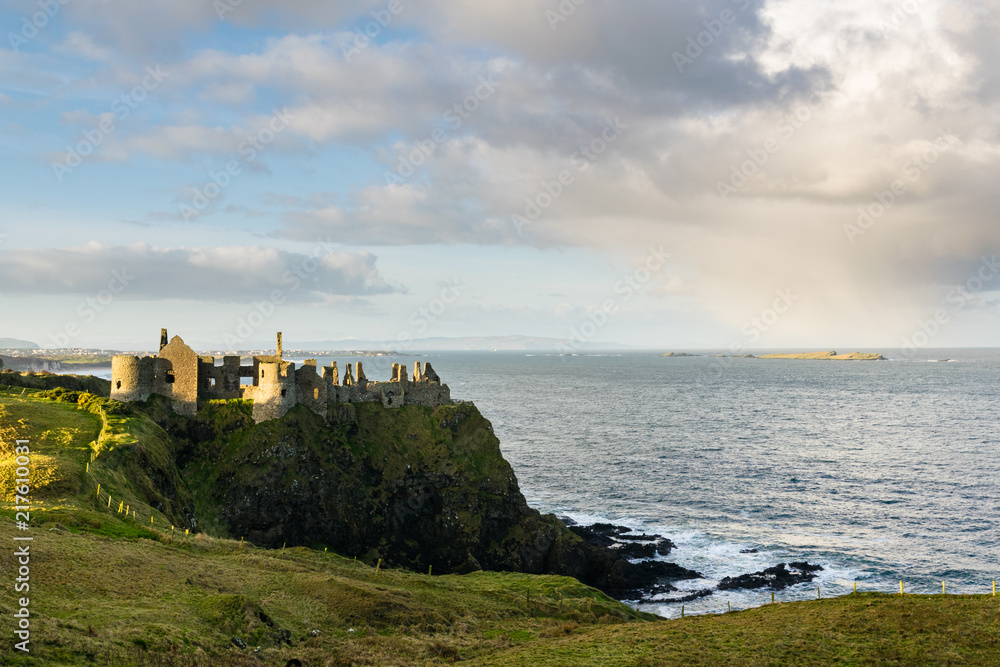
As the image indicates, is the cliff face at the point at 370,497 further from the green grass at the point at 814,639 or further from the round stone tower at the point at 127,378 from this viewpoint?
the green grass at the point at 814,639

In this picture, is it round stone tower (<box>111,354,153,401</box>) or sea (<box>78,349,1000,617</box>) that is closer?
sea (<box>78,349,1000,617</box>)

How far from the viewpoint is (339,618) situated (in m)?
33.2

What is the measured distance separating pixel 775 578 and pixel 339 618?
169ft

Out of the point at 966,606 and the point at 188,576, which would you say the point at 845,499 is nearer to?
the point at 966,606

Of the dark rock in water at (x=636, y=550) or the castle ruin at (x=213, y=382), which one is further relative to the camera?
the dark rock in water at (x=636, y=550)

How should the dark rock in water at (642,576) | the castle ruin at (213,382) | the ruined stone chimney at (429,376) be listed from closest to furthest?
the dark rock in water at (642,576) < the castle ruin at (213,382) < the ruined stone chimney at (429,376)

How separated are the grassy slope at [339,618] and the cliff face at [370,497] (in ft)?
80.4

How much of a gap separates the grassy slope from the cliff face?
2450cm

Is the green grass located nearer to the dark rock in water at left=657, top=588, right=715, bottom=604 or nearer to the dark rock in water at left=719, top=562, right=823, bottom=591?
the dark rock in water at left=657, top=588, right=715, bottom=604

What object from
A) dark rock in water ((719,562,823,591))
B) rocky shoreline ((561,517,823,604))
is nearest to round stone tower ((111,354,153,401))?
rocky shoreline ((561,517,823,604))

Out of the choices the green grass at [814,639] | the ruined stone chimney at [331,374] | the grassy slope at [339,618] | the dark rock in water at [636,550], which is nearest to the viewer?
the grassy slope at [339,618]

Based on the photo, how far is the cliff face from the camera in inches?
2731

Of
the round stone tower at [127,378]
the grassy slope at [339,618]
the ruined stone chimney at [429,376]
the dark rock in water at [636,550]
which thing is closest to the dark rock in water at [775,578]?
the dark rock in water at [636,550]

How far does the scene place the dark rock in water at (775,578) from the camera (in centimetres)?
6600
